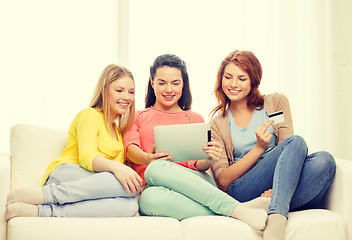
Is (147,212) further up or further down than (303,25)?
further down

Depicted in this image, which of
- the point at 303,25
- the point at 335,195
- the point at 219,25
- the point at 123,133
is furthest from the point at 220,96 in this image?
the point at 303,25

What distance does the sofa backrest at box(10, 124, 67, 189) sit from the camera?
214cm

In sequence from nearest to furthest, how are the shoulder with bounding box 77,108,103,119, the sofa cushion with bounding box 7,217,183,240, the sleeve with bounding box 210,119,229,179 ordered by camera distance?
the sofa cushion with bounding box 7,217,183,240, the shoulder with bounding box 77,108,103,119, the sleeve with bounding box 210,119,229,179

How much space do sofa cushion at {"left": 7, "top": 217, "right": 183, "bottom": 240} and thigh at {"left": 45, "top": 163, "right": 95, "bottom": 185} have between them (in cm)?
28

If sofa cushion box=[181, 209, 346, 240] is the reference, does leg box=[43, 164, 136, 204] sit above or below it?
above

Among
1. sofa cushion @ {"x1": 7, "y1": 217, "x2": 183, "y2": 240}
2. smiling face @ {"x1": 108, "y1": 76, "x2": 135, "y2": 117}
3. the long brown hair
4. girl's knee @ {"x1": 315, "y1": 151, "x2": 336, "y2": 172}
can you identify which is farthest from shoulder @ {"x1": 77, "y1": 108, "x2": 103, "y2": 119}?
girl's knee @ {"x1": 315, "y1": 151, "x2": 336, "y2": 172}

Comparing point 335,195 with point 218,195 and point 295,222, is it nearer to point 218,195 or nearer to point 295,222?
point 295,222

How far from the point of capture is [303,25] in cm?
345

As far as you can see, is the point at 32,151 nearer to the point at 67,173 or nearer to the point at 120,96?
the point at 67,173

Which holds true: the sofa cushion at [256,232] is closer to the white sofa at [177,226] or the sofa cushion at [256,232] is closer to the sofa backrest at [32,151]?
the white sofa at [177,226]

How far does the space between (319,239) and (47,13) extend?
7.86ft

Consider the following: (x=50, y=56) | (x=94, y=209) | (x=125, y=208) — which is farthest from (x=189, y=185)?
(x=50, y=56)

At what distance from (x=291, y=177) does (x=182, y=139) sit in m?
0.51

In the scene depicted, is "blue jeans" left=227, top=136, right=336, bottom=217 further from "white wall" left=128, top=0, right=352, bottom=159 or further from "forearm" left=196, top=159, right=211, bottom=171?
"white wall" left=128, top=0, right=352, bottom=159
